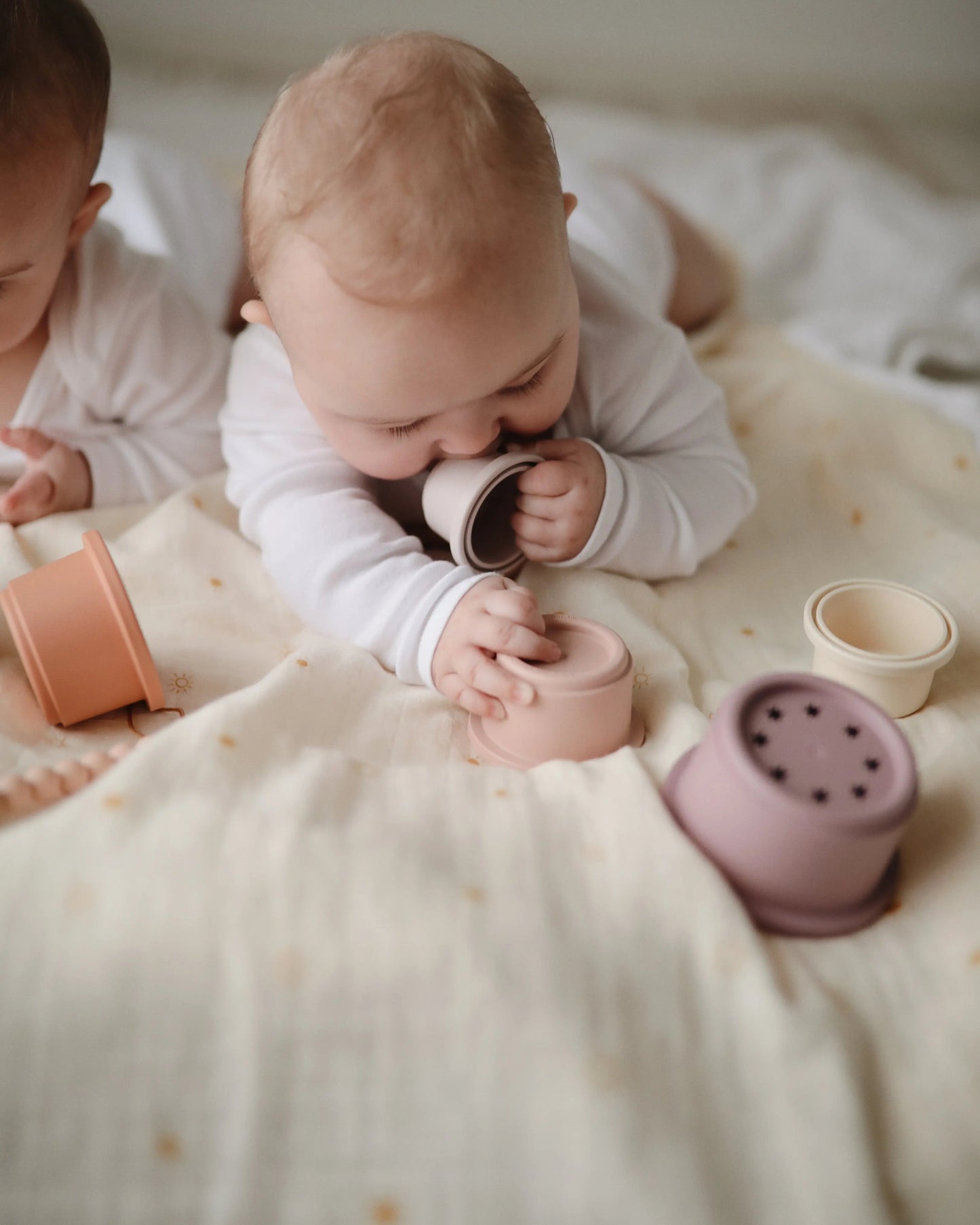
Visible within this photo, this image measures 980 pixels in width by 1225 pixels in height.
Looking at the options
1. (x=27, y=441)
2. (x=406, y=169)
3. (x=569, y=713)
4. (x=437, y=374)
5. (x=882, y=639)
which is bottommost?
(x=882, y=639)

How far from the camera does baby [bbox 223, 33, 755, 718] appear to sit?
82 cm

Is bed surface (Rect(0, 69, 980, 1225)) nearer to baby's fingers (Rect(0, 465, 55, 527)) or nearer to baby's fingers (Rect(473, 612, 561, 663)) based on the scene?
baby's fingers (Rect(473, 612, 561, 663))

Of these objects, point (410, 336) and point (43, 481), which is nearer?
point (410, 336)

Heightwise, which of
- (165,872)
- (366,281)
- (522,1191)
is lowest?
(522,1191)

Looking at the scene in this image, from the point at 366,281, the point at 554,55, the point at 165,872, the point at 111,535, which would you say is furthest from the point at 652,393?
the point at 554,55

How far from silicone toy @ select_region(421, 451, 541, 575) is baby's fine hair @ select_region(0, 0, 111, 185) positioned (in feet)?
1.57

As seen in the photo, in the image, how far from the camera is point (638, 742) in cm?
90

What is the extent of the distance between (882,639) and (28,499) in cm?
88

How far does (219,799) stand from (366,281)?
40 centimetres

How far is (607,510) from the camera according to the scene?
1.04 m

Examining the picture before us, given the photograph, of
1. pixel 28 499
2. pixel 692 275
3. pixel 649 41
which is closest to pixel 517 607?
pixel 28 499

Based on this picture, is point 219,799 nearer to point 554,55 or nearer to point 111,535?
point 111,535

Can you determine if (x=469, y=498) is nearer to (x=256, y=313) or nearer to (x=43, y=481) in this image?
(x=256, y=313)

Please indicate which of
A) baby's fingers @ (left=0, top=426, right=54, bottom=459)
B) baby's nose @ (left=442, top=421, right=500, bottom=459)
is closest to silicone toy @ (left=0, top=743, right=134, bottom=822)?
baby's nose @ (left=442, top=421, right=500, bottom=459)
